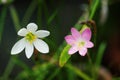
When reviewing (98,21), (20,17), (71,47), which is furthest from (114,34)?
(71,47)

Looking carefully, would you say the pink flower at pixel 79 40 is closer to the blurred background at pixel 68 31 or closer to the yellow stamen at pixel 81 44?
the yellow stamen at pixel 81 44

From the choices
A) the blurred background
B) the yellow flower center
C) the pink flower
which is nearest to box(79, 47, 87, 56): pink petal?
the pink flower

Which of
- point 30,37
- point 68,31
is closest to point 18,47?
point 30,37

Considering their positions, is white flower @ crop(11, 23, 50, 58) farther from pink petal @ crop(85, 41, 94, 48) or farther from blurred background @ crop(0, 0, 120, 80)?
blurred background @ crop(0, 0, 120, 80)

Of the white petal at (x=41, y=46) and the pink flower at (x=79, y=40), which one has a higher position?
the pink flower at (x=79, y=40)

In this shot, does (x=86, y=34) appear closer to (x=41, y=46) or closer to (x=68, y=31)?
(x=41, y=46)

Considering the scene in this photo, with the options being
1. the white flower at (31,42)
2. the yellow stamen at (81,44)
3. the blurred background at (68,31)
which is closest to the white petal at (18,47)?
the white flower at (31,42)
